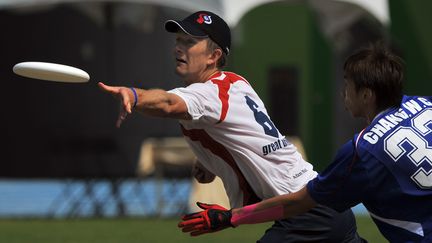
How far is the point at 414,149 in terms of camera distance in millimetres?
4281

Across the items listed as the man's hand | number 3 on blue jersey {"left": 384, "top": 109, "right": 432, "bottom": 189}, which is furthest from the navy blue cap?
number 3 on blue jersey {"left": 384, "top": 109, "right": 432, "bottom": 189}

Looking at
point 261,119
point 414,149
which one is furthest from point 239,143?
point 414,149

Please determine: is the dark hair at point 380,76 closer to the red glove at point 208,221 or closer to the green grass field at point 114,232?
the red glove at point 208,221

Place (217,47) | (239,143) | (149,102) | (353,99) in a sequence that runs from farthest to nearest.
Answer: (217,47) < (239,143) < (149,102) < (353,99)

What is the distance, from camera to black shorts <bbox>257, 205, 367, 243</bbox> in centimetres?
523

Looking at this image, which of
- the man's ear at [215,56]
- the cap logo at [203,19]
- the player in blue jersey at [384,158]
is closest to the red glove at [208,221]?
the player in blue jersey at [384,158]

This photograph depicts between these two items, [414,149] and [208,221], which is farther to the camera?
[208,221]

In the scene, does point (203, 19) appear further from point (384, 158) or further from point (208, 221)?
point (384, 158)

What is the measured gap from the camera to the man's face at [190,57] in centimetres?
530

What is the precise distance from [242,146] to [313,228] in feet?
1.70

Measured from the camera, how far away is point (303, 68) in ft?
68.1

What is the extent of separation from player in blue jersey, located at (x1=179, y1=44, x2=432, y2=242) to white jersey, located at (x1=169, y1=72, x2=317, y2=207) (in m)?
0.61

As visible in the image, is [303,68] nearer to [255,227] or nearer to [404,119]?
[255,227]

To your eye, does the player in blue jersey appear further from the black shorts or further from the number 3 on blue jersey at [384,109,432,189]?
the black shorts
